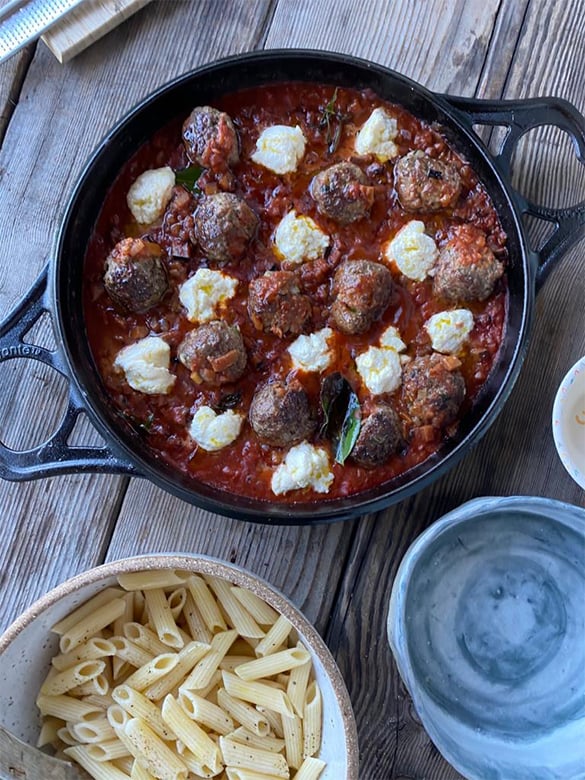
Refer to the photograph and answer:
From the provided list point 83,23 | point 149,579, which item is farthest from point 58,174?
point 149,579

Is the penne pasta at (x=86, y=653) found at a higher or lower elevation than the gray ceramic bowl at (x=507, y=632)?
lower

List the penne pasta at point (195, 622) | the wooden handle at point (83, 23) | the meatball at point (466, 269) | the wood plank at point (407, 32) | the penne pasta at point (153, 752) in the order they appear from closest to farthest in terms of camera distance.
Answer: the penne pasta at point (153, 752)
the meatball at point (466, 269)
the penne pasta at point (195, 622)
the wooden handle at point (83, 23)
the wood plank at point (407, 32)

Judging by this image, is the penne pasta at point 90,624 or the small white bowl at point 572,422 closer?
the penne pasta at point 90,624

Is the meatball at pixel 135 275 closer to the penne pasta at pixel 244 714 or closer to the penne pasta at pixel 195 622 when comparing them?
the penne pasta at pixel 195 622

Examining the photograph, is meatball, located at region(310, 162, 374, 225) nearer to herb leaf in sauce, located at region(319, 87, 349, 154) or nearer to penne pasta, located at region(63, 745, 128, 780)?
herb leaf in sauce, located at region(319, 87, 349, 154)

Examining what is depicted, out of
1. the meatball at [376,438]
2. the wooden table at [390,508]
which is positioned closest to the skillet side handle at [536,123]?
the wooden table at [390,508]

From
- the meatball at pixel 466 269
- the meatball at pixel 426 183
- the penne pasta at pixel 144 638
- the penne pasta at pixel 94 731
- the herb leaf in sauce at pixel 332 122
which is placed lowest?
the penne pasta at pixel 94 731
